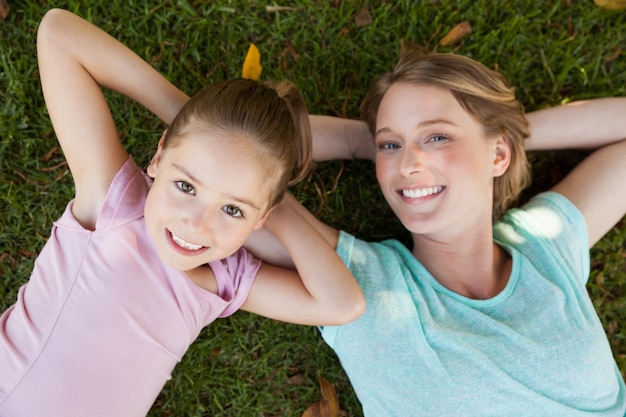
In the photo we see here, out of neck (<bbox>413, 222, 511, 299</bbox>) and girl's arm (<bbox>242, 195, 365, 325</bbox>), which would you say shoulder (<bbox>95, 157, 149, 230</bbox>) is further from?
neck (<bbox>413, 222, 511, 299</bbox>)

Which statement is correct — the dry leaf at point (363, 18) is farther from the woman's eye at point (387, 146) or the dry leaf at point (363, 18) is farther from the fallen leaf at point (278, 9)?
the woman's eye at point (387, 146)

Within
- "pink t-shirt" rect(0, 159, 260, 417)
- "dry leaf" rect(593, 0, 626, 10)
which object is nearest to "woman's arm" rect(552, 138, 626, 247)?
"dry leaf" rect(593, 0, 626, 10)

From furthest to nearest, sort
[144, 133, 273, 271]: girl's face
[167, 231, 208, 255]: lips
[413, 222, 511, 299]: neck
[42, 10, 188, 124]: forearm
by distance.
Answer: [413, 222, 511, 299]: neck → [42, 10, 188, 124]: forearm → [167, 231, 208, 255]: lips → [144, 133, 273, 271]: girl's face

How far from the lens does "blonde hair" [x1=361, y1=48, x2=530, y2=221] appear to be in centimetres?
255

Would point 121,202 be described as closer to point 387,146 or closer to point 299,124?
point 299,124

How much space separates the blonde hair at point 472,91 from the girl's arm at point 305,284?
713 mm

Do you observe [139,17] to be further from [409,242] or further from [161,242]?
[409,242]

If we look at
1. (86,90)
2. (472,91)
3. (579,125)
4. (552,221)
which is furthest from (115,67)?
(579,125)

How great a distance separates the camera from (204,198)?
6.92 ft

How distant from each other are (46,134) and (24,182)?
0.91 ft

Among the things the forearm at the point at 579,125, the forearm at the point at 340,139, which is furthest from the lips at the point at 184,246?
the forearm at the point at 579,125

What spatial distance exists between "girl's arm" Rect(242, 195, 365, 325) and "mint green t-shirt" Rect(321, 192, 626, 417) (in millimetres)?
136

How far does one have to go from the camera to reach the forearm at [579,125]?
2.97 meters

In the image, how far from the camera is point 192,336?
2.54 m
